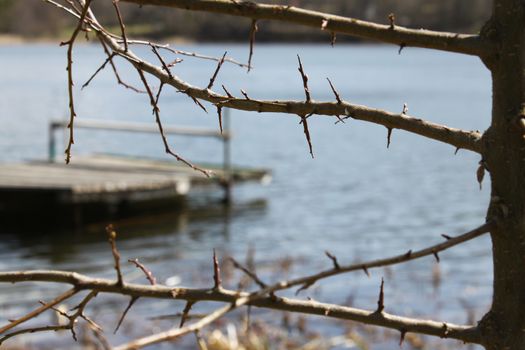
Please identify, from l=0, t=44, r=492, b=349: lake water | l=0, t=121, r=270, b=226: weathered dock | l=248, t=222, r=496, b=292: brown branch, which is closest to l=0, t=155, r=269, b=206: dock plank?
l=0, t=121, r=270, b=226: weathered dock

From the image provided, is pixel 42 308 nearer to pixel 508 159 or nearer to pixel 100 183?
pixel 508 159

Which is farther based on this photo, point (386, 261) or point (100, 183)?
point (100, 183)

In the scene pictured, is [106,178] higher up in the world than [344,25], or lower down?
lower down

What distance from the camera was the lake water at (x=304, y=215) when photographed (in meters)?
12.1

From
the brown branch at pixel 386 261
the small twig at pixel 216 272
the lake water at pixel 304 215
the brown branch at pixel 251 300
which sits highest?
the brown branch at pixel 386 261

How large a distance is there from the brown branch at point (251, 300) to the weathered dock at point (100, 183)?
13866mm

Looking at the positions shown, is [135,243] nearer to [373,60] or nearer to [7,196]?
[7,196]

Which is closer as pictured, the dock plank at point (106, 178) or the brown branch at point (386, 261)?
the brown branch at point (386, 261)

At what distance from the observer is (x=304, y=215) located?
1809cm

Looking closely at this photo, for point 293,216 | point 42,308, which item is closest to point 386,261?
point 42,308

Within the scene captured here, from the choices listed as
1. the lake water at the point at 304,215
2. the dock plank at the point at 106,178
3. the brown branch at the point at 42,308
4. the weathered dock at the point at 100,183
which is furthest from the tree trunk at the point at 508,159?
the weathered dock at the point at 100,183

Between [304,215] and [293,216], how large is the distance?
25 centimetres

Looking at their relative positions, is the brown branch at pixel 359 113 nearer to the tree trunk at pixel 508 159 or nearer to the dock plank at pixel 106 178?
the tree trunk at pixel 508 159

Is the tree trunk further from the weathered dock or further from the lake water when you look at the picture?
the weathered dock
